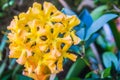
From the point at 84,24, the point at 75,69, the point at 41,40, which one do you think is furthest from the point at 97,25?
the point at 75,69

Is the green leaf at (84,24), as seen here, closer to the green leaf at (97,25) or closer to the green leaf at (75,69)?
the green leaf at (97,25)

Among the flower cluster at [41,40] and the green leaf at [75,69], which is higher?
the flower cluster at [41,40]

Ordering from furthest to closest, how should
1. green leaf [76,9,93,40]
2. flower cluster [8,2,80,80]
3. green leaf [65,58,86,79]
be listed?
green leaf [65,58,86,79] → green leaf [76,9,93,40] → flower cluster [8,2,80,80]

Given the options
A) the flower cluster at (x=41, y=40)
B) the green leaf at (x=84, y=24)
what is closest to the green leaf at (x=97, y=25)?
the green leaf at (x=84, y=24)

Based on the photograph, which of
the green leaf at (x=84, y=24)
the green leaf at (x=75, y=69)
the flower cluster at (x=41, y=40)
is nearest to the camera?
the flower cluster at (x=41, y=40)

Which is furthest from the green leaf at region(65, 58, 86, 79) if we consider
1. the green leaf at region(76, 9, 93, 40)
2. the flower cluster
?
the flower cluster

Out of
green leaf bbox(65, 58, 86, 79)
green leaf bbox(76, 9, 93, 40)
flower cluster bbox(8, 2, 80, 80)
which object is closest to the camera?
flower cluster bbox(8, 2, 80, 80)

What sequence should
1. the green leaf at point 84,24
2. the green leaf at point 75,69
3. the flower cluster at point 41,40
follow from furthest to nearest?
the green leaf at point 75,69
the green leaf at point 84,24
the flower cluster at point 41,40

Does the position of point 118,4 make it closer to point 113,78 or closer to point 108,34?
point 108,34

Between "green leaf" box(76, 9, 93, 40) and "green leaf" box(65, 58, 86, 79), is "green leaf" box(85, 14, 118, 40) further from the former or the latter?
"green leaf" box(65, 58, 86, 79)
